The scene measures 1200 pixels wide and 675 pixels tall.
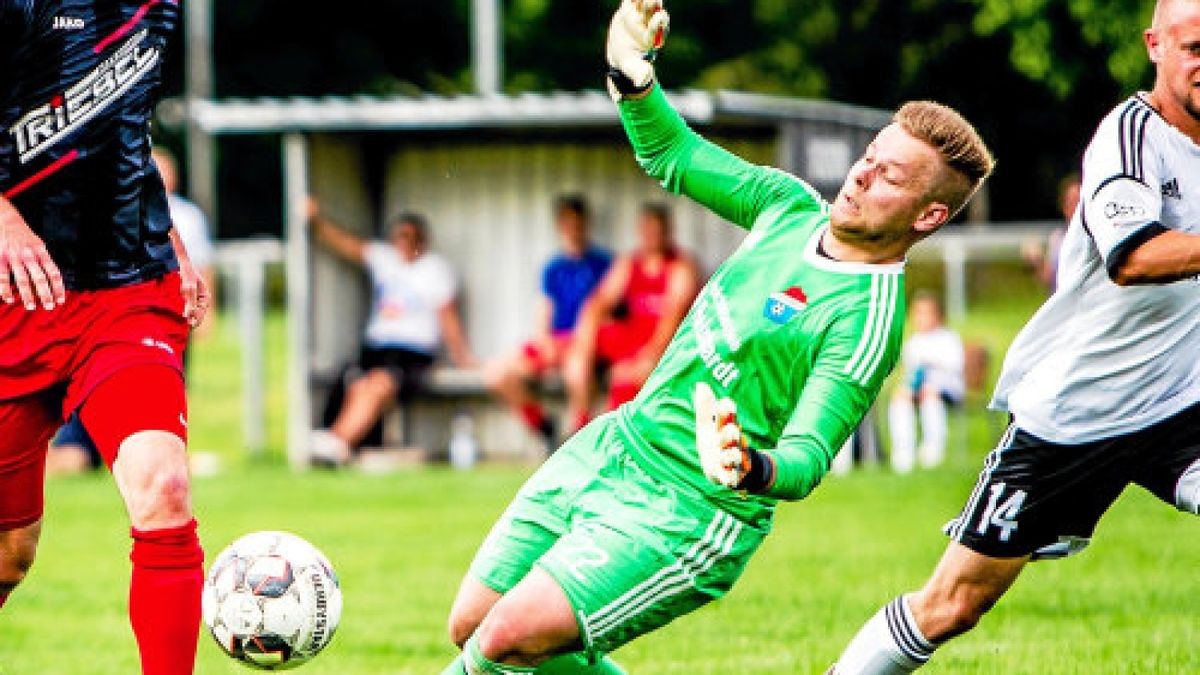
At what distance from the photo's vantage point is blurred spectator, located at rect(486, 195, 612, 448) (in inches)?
701

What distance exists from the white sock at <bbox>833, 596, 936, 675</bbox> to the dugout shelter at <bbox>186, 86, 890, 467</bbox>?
39.6 ft

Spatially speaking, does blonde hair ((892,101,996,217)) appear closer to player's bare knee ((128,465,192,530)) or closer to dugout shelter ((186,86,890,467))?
player's bare knee ((128,465,192,530))

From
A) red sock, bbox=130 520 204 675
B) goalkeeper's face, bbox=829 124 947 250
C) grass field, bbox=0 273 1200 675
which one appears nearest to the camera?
goalkeeper's face, bbox=829 124 947 250

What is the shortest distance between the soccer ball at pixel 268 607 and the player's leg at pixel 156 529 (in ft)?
0.70

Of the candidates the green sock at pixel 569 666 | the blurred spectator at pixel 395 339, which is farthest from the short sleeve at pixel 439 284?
the green sock at pixel 569 666

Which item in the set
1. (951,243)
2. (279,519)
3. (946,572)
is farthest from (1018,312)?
(946,572)

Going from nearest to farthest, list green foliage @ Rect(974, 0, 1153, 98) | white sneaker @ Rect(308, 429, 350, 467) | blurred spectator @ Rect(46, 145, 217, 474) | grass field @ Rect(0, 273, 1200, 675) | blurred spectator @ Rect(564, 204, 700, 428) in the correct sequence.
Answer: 1. grass field @ Rect(0, 273, 1200, 675)
2. blurred spectator @ Rect(564, 204, 700, 428)
3. blurred spectator @ Rect(46, 145, 217, 474)
4. green foliage @ Rect(974, 0, 1153, 98)
5. white sneaker @ Rect(308, 429, 350, 467)

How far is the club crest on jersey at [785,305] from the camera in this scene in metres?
5.73

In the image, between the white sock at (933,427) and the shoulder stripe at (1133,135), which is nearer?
the shoulder stripe at (1133,135)

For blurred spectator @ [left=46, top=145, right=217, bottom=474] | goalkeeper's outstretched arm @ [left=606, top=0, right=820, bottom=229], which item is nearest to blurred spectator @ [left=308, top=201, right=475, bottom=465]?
blurred spectator @ [left=46, top=145, right=217, bottom=474]

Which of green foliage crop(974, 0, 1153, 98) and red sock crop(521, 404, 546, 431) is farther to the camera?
red sock crop(521, 404, 546, 431)

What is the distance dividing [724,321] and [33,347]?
1.95m

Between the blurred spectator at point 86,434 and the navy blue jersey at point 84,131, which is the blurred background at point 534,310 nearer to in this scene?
the blurred spectator at point 86,434

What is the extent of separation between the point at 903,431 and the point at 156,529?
13.3 meters
